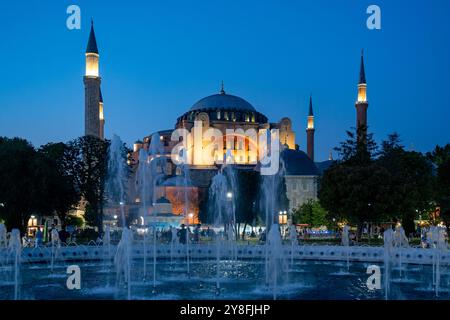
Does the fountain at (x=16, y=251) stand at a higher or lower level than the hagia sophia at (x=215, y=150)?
lower

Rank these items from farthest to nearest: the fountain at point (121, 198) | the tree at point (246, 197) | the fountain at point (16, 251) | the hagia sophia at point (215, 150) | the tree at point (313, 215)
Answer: the hagia sophia at point (215, 150)
the tree at point (313, 215)
the tree at point (246, 197)
the fountain at point (121, 198)
the fountain at point (16, 251)

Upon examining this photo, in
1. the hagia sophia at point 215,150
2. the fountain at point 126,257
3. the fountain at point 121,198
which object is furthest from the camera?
the hagia sophia at point 215,150

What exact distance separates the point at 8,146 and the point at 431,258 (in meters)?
21.6

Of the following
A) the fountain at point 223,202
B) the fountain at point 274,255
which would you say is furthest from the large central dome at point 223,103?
the fountain at point 274,255

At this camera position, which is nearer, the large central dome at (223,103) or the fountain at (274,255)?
the fountain at (274,255)

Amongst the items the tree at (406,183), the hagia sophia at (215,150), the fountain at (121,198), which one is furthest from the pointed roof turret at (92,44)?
the tree at (406,183)

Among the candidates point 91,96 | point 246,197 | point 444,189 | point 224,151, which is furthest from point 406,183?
point 224,151

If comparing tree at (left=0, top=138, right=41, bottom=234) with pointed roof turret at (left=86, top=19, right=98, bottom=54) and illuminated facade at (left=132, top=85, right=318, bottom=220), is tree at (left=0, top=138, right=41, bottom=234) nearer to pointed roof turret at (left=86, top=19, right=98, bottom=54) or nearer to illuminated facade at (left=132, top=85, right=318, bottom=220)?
illuminated facade at (left=132, top=85, right=318, bottom=220)

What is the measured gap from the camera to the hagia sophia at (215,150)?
58719 mm

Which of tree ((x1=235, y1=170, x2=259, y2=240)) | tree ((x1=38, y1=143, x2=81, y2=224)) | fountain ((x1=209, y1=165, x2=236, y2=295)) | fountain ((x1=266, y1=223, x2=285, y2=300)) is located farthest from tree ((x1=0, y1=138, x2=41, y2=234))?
tree ((x1=235, y1=170, x2=259, y2=240))

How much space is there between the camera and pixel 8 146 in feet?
103

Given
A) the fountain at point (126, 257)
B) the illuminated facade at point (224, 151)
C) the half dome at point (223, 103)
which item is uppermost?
the half dome at point (223, 103)

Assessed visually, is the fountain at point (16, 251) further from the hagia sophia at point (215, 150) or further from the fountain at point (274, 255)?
the hagia sophia at point (215, 150)
